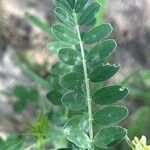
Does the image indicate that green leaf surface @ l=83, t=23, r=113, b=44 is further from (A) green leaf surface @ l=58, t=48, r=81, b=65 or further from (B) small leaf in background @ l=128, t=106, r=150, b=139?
(B) small leaf in background @ l=128, t=106, r=150, b=139

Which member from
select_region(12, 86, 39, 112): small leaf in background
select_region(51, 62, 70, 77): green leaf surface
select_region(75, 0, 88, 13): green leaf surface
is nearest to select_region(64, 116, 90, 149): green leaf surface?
select_region(75, 0, 88, 13): green leaf surface

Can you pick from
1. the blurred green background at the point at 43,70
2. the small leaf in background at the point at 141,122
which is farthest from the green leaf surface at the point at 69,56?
the small leaf in background at the point at 141,122

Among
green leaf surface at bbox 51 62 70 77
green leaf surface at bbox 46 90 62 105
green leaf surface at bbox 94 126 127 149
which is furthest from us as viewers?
green leaf surface at bbox 51 62 70 77

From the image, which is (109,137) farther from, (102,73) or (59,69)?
(59,69)

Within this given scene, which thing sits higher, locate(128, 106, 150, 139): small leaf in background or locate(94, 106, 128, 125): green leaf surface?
locate(94, 106, 128, 125): green leaf surface

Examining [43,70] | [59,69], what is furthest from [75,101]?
[43,70]

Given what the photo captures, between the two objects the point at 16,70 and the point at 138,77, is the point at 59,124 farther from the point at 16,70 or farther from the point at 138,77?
the point at 16,70

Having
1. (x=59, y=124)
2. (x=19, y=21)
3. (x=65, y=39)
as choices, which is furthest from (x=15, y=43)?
(x=65, y=39)
